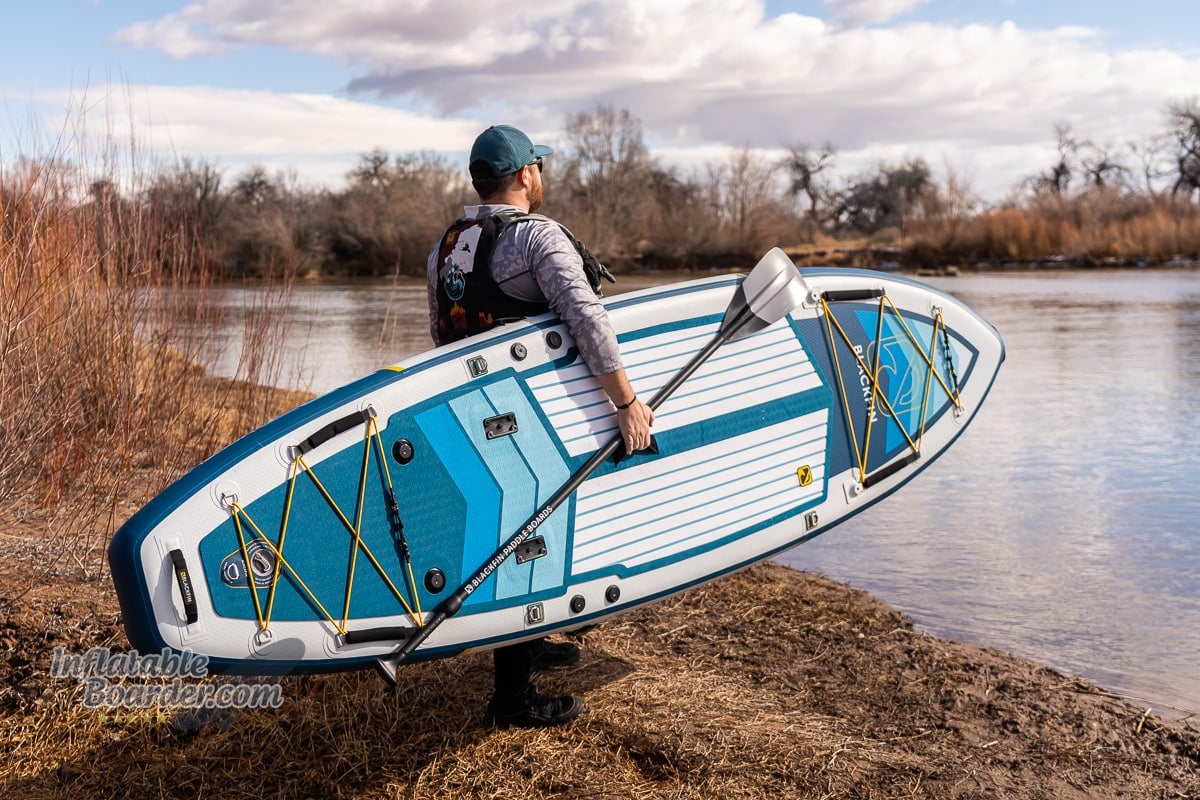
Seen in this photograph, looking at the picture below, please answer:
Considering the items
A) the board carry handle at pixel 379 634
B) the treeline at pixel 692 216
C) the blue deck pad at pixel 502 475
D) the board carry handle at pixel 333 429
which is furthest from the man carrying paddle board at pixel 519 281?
the treeline at pixel 692 216

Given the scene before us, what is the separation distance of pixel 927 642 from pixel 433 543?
2080 millimetres

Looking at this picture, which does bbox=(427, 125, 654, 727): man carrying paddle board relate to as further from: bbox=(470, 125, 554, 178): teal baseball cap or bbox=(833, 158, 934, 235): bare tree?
bbox=(833, 158, 934, 235): bare tree

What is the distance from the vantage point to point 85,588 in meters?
4.17

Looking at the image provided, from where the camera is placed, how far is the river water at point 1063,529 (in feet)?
14.7

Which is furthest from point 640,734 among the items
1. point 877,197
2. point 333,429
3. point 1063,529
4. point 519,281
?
point 877,197

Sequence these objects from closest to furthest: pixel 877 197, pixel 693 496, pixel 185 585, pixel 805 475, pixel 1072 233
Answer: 1. pixel 185 585
2. pixel 693 496
3. pixel 805 475
4. pixel 1072 233
5. pixel 877 197

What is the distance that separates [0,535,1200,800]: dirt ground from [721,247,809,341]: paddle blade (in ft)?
3.94

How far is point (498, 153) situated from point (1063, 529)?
4.16m

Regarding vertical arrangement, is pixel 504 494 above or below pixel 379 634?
above

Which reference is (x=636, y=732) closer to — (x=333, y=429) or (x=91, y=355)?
(x=333, y=429)

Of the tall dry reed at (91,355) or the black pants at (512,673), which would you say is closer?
the black pants at (512,673)

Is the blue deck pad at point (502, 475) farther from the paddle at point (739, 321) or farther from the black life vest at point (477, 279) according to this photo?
the black life vest at point (477, 279)

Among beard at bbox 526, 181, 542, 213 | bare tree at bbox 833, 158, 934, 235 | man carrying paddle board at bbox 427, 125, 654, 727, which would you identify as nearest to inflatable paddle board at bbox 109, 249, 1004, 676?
man carrying paddle board at bbox 427, 125, 654, 727

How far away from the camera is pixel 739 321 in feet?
12.2
